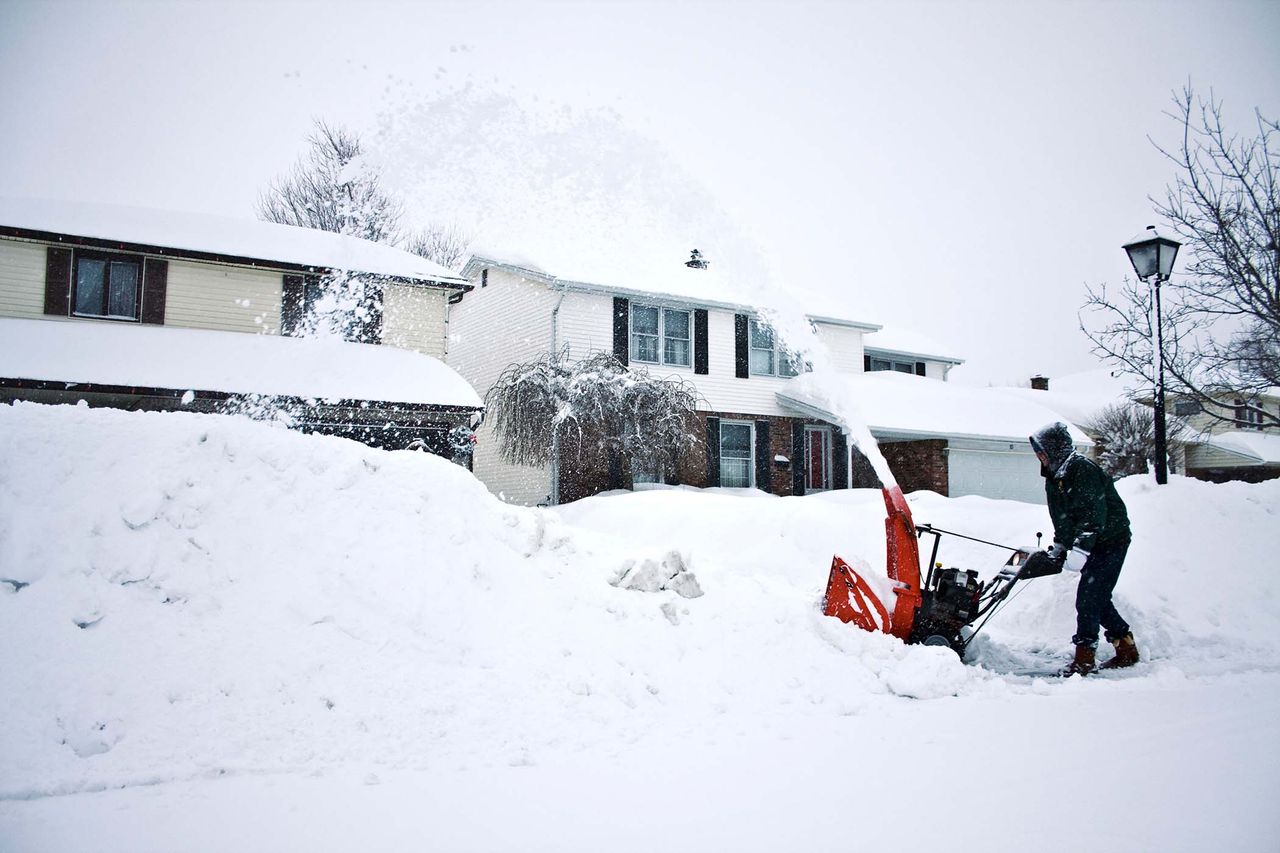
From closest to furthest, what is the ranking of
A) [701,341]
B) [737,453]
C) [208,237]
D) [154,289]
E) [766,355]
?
1. [154,289]
2. [208,237]
3. [701,341]
4. [737,453]
5. [766,355]

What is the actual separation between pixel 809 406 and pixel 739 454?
2214mm

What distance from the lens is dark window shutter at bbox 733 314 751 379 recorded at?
22.0 metres

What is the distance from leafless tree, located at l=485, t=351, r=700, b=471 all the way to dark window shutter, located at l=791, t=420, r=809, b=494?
5166 millimetres

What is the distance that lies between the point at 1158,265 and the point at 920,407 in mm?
13236

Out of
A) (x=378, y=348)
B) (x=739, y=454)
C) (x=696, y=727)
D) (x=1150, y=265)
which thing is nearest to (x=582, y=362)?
(x=378, y=348)

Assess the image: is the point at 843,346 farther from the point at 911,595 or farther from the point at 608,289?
the point at 911,595

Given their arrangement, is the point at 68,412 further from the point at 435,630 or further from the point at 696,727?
the point at 696,727

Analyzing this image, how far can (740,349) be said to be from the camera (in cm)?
2206

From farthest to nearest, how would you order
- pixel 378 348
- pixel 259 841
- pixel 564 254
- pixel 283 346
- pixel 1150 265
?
1. pixel 564 254
2. pixel 378 348
3. pixel 283 346
4. pixel 1150 265
5. pixel 259 841

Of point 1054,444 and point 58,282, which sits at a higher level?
point 58,282

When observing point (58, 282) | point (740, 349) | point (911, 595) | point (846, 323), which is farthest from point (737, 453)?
point (911, 595)

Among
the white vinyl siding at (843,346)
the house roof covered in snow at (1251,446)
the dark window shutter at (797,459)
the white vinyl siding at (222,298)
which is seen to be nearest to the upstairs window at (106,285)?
the white vinyl siding at (222,298)

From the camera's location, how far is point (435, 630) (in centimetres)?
577

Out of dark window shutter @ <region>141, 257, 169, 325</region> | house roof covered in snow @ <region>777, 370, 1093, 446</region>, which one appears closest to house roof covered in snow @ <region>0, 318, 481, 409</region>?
dark window shutter @ <region>141, 257, 169, 325</region>
